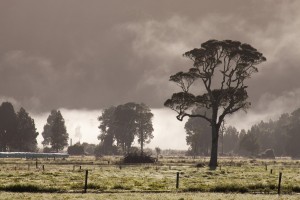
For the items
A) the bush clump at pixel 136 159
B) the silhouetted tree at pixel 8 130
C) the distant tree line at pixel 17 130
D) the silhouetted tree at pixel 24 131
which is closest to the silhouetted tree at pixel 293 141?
the distant tree line at pixel 17 130

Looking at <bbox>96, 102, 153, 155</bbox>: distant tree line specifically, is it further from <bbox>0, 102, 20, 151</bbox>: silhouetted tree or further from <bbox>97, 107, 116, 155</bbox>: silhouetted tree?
<bbox>0, 102, 20, 151</bbox>: silhouetted tree

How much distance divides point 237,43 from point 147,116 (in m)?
105

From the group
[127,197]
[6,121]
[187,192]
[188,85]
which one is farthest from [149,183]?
[6,121]

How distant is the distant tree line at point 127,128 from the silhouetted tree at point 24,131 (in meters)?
31.6

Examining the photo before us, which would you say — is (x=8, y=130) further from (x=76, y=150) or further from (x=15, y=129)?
(x=76, y=150)

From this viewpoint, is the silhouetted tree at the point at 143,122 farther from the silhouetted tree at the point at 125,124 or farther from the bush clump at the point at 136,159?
the bush clump at the point at 136,159

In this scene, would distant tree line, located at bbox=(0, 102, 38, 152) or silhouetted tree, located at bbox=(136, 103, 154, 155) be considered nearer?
distant tree line, located at bbox=(0, 102, 38, 152)

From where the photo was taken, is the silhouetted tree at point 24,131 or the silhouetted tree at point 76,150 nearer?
the silhouetted tree at point 24,131

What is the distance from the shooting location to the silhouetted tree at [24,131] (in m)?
139

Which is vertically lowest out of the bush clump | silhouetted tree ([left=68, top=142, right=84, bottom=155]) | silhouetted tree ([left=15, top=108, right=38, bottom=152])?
silhouetted tree ([left=68, top=142, right=84, bottom=155])

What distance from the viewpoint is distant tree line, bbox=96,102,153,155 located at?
172 metres

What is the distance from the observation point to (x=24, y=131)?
139 metres

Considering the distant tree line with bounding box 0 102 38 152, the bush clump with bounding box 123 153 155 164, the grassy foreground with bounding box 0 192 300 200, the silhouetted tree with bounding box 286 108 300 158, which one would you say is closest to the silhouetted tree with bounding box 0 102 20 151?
the distant tree line with bounding box 0 102 38 152

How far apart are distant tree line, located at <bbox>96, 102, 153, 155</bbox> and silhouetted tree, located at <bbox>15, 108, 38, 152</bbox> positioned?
31634 mm
